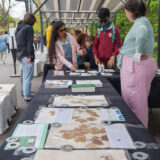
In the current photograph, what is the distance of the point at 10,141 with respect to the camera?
1188mm

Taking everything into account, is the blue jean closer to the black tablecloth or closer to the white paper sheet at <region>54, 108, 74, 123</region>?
the black tablecloth

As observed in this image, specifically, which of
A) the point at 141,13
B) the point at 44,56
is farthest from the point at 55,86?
the point at 44,56

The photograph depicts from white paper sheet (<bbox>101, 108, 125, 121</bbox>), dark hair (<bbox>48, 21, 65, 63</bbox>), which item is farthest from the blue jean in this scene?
white paper sheet (<bbox>101, 108, 125, 121</bbox>)

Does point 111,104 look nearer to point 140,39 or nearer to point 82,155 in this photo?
point 140,39

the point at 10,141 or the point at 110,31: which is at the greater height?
the point at 110,31

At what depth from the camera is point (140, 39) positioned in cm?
209

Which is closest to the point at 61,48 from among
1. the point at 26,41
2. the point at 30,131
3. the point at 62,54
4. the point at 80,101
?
the point at 62,54

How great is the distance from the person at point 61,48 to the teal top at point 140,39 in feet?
3.31

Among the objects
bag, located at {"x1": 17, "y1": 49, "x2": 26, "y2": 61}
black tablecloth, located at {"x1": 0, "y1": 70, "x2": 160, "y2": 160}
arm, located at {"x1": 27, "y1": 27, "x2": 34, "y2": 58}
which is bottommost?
black tablecloth, located at {"x1": 0, "y1": 70, "x2": 160, "y2": 160}

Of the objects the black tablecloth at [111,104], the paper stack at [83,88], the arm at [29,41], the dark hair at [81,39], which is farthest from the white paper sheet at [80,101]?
the dark hair at [81,39]

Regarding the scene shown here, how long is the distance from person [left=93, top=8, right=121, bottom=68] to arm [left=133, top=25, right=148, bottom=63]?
1.43 m

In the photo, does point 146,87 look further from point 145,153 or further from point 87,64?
point 87,64

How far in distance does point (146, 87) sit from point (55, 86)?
96cm

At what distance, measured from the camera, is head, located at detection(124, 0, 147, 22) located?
2188 mm
